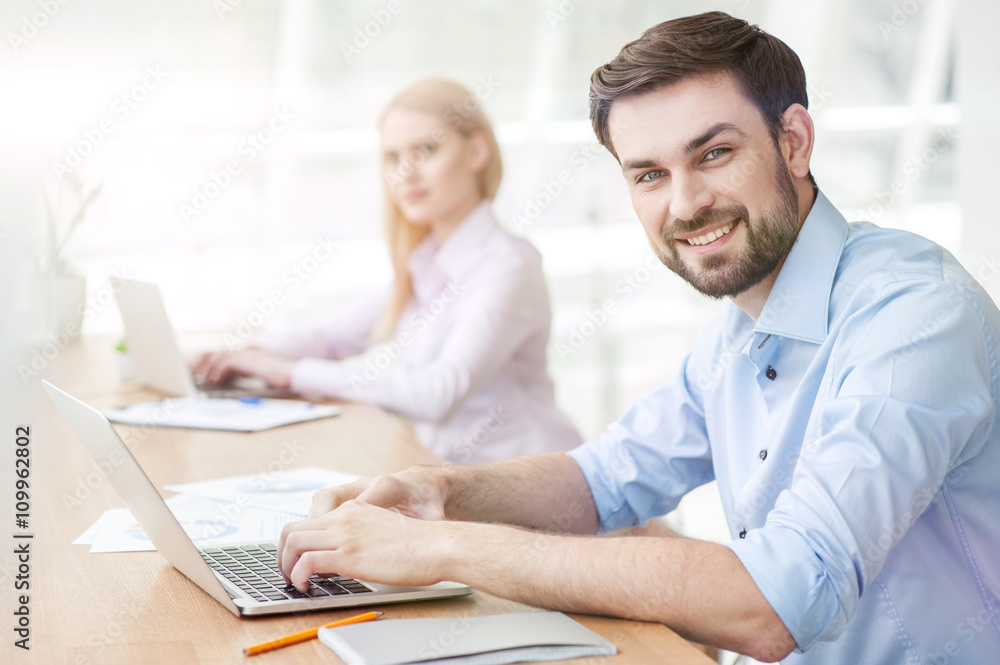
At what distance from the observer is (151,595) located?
38.1 inches

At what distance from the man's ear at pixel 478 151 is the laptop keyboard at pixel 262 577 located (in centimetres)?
152

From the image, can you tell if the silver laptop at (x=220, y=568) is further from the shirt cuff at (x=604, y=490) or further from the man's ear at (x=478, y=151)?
the man's ear at (x=478, y=151)

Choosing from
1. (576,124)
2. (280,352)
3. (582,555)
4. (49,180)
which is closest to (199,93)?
(576,124)

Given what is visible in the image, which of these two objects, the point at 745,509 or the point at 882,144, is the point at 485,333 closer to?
the point at 745,509

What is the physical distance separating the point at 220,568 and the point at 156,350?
124cm

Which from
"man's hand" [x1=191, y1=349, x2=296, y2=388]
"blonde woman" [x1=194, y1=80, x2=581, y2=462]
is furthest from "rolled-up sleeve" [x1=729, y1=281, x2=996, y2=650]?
"man's hand" [x1=191, y1=349, x2=296, y2=388]

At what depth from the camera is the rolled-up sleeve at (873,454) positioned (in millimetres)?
836

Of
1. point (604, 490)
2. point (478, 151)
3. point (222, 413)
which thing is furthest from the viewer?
point (478, 151)

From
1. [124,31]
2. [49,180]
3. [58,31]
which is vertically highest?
[124,31]

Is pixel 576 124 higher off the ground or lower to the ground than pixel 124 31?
lower

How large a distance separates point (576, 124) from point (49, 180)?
3583 millimetres

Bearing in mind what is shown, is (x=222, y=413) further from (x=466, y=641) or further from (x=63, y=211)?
(x=466, y=641)

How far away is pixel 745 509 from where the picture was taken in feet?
3.86

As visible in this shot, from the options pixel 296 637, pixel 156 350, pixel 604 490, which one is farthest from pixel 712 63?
pixel 156 350
